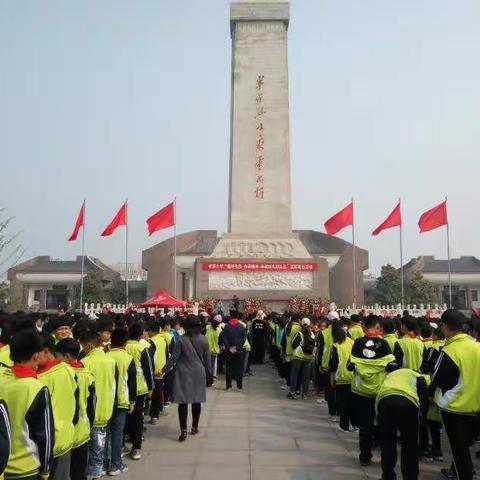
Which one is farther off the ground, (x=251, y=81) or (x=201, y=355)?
(x=251, y=81)

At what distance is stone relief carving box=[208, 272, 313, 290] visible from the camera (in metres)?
18.2

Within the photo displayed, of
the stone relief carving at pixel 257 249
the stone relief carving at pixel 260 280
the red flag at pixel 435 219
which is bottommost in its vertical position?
the stone relief carving at pixel 260 280

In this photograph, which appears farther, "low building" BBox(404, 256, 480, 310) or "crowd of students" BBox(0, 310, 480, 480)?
"low building" BBox(404, 256, 480, 310)

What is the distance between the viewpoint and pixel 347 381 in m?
5.46

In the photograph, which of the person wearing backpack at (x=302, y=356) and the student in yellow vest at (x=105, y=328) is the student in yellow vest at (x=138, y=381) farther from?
the person wearing backpack at (x=302, y=356)

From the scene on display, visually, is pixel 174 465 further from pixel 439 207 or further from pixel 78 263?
pixel 78 263

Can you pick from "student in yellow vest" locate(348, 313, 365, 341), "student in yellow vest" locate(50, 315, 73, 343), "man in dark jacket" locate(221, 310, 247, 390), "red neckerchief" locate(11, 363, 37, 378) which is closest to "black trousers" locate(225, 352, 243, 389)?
"man in dark jacket" locate(221, 310, 247, 390)

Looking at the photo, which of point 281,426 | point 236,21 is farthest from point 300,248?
point 281,426

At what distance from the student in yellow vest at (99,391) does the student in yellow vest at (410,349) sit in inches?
105

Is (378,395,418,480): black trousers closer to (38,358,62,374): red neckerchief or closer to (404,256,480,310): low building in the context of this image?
(38,358,62,374): red neckerchief

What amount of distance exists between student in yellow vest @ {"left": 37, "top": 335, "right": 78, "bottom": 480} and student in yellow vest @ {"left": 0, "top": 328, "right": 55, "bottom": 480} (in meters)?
0.37

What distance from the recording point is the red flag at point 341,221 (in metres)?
18.4

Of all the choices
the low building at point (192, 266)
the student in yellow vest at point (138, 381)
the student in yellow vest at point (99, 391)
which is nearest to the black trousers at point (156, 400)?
the student in yellow vest at point (138, 381)

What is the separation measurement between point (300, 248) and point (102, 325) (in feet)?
48.9
